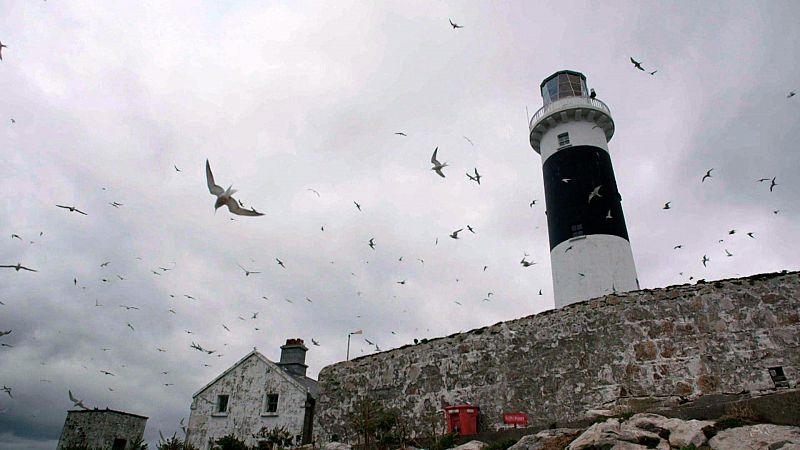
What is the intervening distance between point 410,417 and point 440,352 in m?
1.82

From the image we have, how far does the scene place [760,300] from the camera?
8.76 metres

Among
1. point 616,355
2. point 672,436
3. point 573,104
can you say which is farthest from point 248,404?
point 573,104

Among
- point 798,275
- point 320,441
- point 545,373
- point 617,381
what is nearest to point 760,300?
point 798,275

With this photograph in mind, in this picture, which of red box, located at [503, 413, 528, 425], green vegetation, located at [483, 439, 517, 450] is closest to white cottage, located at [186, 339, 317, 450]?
red box, located at [503, 413, 528, 425]

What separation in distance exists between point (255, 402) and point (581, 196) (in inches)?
542

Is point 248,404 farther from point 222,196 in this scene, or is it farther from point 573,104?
point 573,104

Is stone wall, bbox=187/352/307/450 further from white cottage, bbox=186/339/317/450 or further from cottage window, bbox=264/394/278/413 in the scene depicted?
cottage window, bbox=264/394/278/413

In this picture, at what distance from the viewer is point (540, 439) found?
7.93 meters

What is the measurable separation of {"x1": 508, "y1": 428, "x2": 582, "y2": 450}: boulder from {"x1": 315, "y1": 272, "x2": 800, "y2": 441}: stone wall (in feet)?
5.41

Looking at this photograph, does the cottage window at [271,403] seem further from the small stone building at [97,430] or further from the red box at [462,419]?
the red box at [462,419]

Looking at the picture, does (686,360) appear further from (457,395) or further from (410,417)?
(410,417)

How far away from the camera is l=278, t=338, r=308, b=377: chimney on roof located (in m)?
18.7

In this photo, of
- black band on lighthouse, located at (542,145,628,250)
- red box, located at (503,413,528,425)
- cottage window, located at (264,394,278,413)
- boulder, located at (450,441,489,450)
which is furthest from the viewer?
cottage window, located at (264,394,278,413)

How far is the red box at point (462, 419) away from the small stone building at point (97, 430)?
13.4 m
